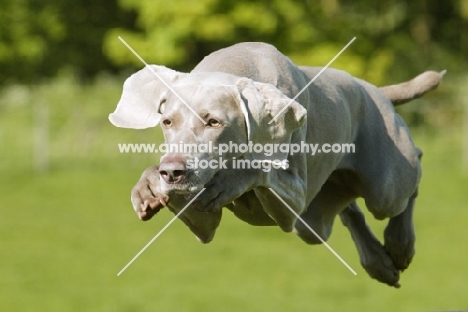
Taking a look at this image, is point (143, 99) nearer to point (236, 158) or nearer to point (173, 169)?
point (236, 158)

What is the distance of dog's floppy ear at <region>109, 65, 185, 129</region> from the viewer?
4574 mm

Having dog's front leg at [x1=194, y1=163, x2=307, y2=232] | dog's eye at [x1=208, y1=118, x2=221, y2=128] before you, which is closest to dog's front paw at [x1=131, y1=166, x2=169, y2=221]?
dog's front leg at [x1=194, y1=163, x2=307, y2=232]

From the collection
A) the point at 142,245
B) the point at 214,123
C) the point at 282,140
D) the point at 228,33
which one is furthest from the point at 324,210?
the point at 228,33

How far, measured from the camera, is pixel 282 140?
4.57m

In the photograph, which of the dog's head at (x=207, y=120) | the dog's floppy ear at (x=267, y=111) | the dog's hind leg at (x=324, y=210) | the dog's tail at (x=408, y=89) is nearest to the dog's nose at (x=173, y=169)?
the dog's head at (x=207, y=120)

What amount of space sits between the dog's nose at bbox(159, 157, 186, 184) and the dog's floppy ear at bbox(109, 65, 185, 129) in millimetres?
401

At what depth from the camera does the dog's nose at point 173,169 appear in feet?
13.6

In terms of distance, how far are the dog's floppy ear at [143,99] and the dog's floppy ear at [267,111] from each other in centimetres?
32

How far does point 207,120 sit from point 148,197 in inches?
16.4

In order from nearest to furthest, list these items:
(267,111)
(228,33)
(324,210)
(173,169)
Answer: (173,169)
(267,111)
(324,210)
(228,33)

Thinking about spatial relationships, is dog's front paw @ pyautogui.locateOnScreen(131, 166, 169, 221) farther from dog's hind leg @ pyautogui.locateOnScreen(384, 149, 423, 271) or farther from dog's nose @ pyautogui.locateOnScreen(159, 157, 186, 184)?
dog's hind leg @ pyautogui.locateOnScreen(384, 149, 423, 271)

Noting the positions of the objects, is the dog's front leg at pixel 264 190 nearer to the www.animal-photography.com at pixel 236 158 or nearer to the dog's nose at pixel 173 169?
the www.animal-photography.com at pixel 236 158

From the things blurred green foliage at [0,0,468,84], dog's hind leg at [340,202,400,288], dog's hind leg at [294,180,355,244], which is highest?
dog's hind leg at [294,180,355,244]

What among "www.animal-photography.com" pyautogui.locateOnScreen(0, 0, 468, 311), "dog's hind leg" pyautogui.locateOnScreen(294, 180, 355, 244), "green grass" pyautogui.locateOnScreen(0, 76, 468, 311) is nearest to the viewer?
"www.animal-photography.com" pyautogui.locateOnScreen(0, 0, 468, 311)
